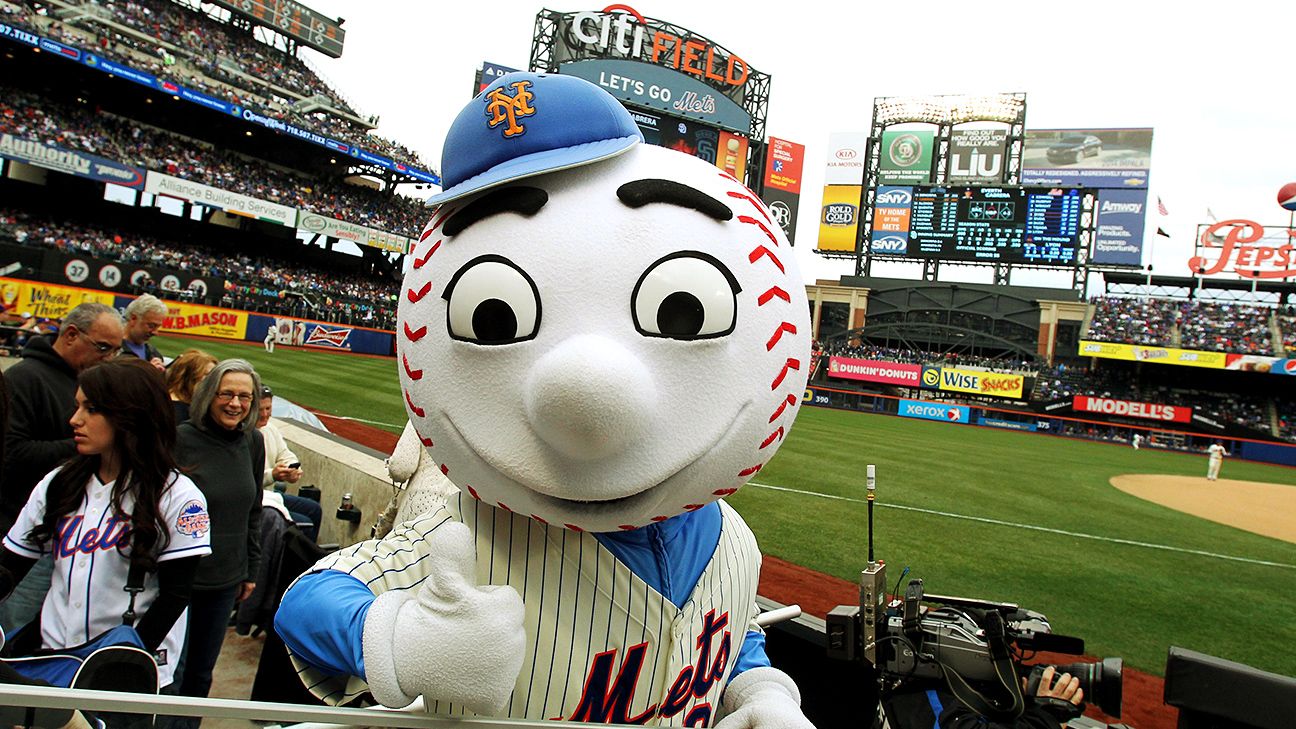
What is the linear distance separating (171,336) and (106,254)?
4.70 m

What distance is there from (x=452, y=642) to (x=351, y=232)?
3503 cm

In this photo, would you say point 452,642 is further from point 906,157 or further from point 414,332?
point 906,157

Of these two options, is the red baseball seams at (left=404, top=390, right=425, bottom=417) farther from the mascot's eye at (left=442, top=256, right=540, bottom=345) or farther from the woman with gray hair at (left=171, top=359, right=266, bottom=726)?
the woman with gray hair at (left=171, top=359, right=266, bottom=726)

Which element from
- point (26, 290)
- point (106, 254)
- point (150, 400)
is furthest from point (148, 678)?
point (106, 254)

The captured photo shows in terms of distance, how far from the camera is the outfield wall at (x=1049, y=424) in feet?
91.2

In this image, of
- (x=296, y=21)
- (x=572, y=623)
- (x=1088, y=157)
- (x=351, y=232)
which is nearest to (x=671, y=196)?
(x=572, y=623)

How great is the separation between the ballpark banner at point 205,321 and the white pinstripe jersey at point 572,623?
24.7m

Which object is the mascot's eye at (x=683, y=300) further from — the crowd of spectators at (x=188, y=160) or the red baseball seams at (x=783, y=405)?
the crowd of spectators at (x=188, y=160)

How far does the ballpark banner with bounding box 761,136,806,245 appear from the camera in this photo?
35.7 m

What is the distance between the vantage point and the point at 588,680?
1.28 meters

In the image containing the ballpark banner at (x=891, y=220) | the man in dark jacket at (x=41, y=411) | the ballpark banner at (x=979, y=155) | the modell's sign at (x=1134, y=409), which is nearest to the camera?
the man in dark jacket at (x=41, y=411)

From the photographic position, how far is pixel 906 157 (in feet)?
139

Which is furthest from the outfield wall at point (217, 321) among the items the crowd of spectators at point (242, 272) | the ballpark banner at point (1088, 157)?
the ballpark banner at point (1088, 157)

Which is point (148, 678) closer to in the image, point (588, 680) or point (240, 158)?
point (588, 680)
